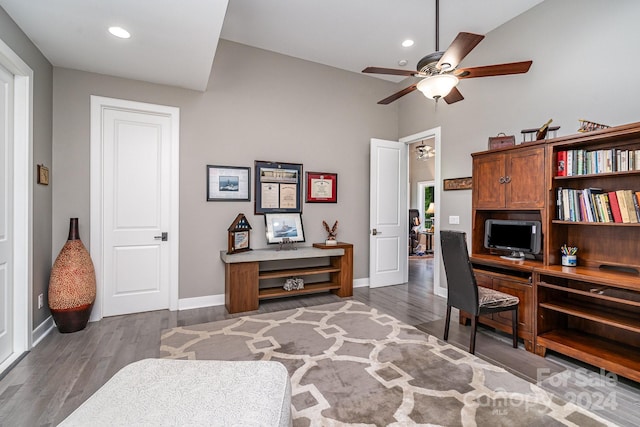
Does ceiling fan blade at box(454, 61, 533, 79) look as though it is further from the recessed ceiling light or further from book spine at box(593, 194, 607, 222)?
the recessed ceiling light

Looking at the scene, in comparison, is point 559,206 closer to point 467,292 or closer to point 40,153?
point 467,292

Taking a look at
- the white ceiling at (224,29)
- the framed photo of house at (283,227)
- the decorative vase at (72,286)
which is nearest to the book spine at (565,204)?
the white ceiling at (224,29)

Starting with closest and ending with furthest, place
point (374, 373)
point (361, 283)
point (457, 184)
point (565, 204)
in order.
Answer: point (374, 373) < point (565, 204) < point (457, 184) < point (361, 283)

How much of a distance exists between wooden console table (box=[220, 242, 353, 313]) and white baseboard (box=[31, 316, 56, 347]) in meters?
1.71

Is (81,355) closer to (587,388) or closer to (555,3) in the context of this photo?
(587,388)

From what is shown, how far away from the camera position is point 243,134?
404cm

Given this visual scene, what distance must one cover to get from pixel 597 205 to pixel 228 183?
378 centimetres

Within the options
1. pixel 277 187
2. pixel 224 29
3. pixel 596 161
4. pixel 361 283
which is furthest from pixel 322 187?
pixel 596 161

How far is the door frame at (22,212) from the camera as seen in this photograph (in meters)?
2.52

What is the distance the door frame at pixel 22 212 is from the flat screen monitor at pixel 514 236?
4.43 metres

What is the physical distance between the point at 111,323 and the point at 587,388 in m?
4.25

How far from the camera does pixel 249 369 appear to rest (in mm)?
1408

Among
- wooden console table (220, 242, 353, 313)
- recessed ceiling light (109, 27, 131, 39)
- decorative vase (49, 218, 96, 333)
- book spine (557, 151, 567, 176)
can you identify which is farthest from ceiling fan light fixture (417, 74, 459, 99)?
decorative vase (49, 218, 96, 333)

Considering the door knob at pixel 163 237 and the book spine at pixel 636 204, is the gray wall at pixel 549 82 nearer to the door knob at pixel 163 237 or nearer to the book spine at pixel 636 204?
the book spine at pixel 636 204
